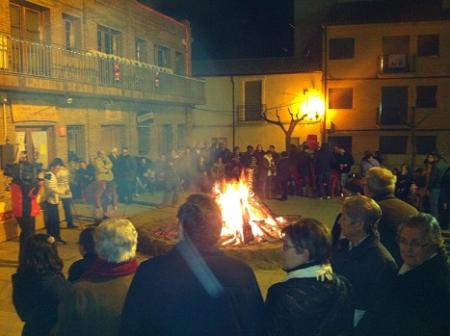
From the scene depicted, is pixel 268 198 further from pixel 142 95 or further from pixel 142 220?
pixel 142 95

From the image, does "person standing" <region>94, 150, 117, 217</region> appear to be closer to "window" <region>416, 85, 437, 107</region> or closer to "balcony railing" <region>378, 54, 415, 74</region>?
"balcony railing" <region>378, 54, 415, 74</region>

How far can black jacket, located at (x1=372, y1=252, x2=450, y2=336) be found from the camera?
300 centimetres

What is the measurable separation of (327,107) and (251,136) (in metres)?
5.19

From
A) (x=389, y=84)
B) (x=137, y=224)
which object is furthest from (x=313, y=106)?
(x=137, y=224)

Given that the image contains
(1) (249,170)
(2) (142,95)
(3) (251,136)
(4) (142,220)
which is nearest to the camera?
(4) (142,220)

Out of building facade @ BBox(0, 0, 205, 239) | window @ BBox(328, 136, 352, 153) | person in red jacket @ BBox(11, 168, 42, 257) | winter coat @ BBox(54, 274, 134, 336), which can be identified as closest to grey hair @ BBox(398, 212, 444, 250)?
winter coat @ BBox(54, 274, 134, 336)

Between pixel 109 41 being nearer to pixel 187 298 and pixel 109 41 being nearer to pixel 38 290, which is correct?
pixel 38 290

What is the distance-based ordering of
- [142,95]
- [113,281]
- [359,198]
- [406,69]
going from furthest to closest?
[406,69], [142,95], [359,198], [113,281]

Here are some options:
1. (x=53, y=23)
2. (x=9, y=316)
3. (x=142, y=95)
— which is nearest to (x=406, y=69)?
(x=142, y=95)

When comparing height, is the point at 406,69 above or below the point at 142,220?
above

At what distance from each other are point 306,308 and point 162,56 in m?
24.0

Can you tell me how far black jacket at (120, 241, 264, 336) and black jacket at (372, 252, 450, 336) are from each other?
1.04 m

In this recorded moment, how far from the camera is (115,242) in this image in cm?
322

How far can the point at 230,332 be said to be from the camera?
A: 2.50m
